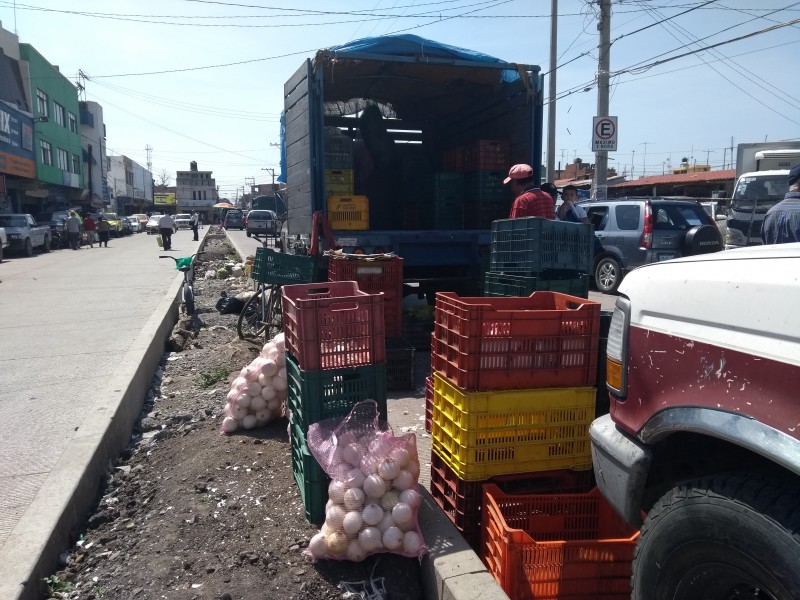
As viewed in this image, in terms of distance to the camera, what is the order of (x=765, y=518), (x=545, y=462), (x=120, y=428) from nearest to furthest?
1. (x=765, y=518)
2. (x=545, y=462)
3. (x=120, y=428)

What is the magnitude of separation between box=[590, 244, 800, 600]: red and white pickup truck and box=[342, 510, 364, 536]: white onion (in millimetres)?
1195

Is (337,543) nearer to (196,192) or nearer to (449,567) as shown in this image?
(449,567)

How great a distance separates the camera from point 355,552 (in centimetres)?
315

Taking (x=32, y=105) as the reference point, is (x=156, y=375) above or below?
below

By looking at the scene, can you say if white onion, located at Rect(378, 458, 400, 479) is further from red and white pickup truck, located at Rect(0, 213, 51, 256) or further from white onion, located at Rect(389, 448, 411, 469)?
red and white pickup truck, located at Rect(0, 213, 51, 256)

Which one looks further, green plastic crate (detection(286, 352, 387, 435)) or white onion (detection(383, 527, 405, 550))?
green plastic crate (detection(286, 352, 387, 435))

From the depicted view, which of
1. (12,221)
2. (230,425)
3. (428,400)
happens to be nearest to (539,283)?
(428,400)

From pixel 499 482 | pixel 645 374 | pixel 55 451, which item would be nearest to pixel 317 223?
pixel 55 451

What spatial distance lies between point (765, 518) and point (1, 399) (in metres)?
6.22

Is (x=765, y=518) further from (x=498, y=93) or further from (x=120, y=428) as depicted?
(x=498, y=93)

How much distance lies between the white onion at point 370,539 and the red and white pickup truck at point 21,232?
27247 mm

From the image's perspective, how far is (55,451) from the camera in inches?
185

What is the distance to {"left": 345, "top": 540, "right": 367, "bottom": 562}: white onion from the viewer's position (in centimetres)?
315

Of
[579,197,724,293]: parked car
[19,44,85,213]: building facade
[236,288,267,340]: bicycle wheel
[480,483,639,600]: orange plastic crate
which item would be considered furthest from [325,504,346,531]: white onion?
[19,44,85,213]: building facade
